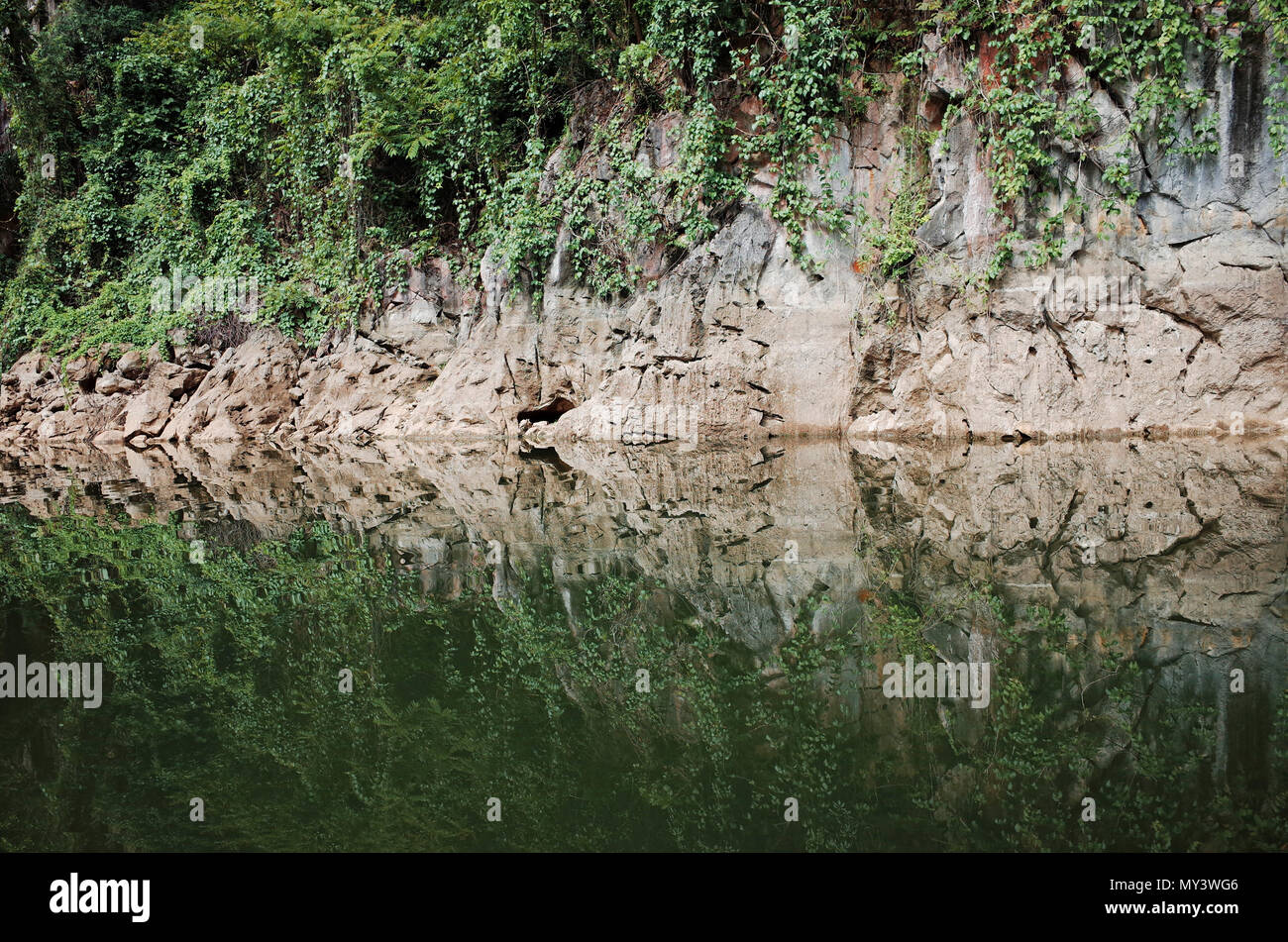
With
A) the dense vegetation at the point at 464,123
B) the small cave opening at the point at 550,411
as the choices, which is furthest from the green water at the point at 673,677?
the small cave opening at the point at 550,411

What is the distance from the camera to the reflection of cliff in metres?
3.75

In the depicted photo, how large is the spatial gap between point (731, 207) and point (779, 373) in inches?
117

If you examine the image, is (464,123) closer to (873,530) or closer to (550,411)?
(550,411)

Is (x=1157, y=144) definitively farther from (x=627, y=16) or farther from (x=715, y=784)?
(x=715, y=784)

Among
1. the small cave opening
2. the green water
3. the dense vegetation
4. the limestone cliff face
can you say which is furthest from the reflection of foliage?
the small cave opening

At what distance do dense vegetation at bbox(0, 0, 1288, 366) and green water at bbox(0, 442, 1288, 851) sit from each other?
715cm

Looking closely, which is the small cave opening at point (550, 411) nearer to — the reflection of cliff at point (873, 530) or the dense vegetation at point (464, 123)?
the dense vegetation at point (464, 123)

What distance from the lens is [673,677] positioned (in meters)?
3.65

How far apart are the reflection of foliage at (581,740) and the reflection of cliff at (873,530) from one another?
170 mm

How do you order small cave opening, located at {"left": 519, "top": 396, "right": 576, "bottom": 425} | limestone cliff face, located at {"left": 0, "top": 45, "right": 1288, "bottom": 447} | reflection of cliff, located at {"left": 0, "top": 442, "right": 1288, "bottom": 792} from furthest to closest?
small cave opening, located at {"left": 519, "top": 396, "right": 576, "bottom": 425} < limestone cliff face, located at {"left": 0, "top": 45, "right": 1288, "bottom": 447} < reflection of cliff, located at {"left": 0, "top": 442, "right": 1288, "bottom": 792}

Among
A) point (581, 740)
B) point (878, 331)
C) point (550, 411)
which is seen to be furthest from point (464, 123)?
point (581, 740)

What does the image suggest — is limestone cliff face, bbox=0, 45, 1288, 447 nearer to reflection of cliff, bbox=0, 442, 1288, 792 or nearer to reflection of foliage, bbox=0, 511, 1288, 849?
reflection of cliff, bbox=0, 442, 1288, 792

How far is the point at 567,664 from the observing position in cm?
375
